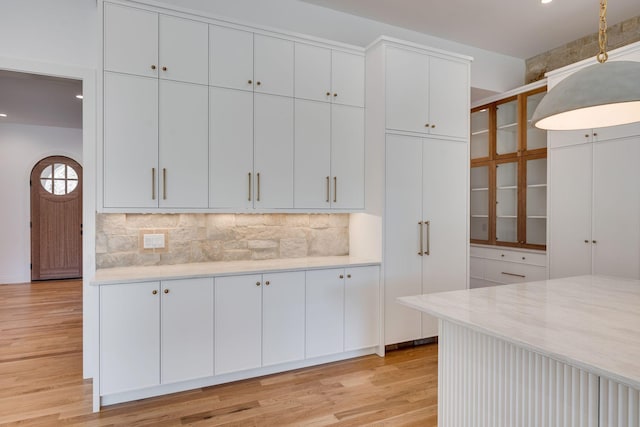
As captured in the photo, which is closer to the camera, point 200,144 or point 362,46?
point 200,144

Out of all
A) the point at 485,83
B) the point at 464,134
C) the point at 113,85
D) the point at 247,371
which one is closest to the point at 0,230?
the point at 113,85

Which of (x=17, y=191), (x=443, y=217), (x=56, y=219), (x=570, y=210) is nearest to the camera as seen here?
(x=443, y=217)

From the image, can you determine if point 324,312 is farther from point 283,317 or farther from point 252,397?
point 252,397

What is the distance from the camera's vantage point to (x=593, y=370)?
42.7 inches

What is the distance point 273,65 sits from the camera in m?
3.04

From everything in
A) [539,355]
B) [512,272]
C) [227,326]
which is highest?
[539,355]

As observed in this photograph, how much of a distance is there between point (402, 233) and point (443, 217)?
493 millimetres

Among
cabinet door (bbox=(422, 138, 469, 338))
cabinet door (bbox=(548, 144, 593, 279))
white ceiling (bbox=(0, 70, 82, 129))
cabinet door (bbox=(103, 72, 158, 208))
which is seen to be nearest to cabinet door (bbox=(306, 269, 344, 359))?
cabinet door (bbox=(422, 138, 469, 338))

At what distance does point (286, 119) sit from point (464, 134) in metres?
1.77

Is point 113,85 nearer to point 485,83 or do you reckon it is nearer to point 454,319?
point 454,319

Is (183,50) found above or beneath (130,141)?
above

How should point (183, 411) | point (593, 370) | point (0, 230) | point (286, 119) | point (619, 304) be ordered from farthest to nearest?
point (0, 230), point (286, 119), point (183, 411), point (619, 304), point (593, 370)

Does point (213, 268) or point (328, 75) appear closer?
point (213, 268)

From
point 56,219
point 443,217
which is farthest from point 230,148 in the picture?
point 56,219
